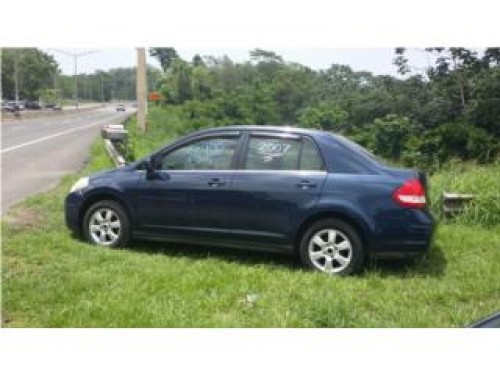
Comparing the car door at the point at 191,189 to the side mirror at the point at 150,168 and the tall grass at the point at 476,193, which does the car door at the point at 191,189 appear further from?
the tall grass at the point at 476,193

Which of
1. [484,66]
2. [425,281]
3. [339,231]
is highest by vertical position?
[484,66]

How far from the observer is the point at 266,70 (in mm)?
38188

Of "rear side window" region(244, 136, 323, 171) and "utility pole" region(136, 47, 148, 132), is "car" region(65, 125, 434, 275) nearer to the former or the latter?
"rear side window" region(244, 136, 323, 171)

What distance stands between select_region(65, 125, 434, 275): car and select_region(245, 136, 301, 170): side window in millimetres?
10

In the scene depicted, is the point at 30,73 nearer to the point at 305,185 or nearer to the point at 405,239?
the point at 305,185

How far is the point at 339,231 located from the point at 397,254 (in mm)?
585

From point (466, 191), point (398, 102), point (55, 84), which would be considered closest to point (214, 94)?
point (398, 102)

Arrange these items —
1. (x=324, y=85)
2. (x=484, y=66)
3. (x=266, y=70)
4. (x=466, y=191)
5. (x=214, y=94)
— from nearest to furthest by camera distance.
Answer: (x=466, y=191) → (x=484, y=66) → (x=324, y=85) → (x=266, y=70) → (x=214, y=94)

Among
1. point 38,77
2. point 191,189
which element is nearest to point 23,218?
point 191,189

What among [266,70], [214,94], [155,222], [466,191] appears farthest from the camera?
[214,94]

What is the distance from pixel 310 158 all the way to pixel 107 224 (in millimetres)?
2323

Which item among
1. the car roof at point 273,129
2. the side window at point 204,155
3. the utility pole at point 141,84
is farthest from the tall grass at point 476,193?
the utility pole at point 141,84

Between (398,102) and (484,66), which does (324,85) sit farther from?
(484,66)

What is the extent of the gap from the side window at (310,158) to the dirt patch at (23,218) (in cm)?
345
